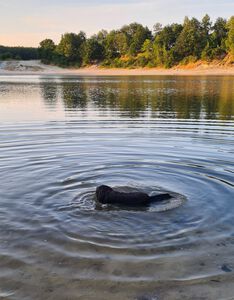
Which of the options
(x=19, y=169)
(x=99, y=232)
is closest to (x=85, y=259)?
(x=99, y=232)

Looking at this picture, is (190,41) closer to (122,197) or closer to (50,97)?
(50,97)

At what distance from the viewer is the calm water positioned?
233 inches

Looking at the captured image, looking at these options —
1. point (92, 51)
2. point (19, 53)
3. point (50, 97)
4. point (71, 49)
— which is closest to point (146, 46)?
→ point (92, 51)

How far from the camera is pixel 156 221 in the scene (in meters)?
8.08

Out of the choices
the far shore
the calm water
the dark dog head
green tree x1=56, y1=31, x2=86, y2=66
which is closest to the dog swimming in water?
the dark dog head

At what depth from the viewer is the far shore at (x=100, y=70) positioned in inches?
4013

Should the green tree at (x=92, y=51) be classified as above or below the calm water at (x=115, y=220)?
above

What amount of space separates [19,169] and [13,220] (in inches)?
164

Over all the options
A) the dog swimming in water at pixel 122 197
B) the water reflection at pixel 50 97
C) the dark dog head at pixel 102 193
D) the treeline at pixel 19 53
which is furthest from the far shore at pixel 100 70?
the dark dog head at pixel 102 193

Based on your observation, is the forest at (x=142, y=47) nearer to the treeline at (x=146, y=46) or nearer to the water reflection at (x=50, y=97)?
the treeline at (x=146, y=46)

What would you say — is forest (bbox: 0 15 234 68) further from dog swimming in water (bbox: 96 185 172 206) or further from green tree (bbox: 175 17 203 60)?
dog swimming in water (bbox: 96 185 172 206)

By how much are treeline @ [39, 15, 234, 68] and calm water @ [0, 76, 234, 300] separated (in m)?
92.1

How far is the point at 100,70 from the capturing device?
132m

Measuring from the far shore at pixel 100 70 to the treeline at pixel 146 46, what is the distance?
2996 mm
